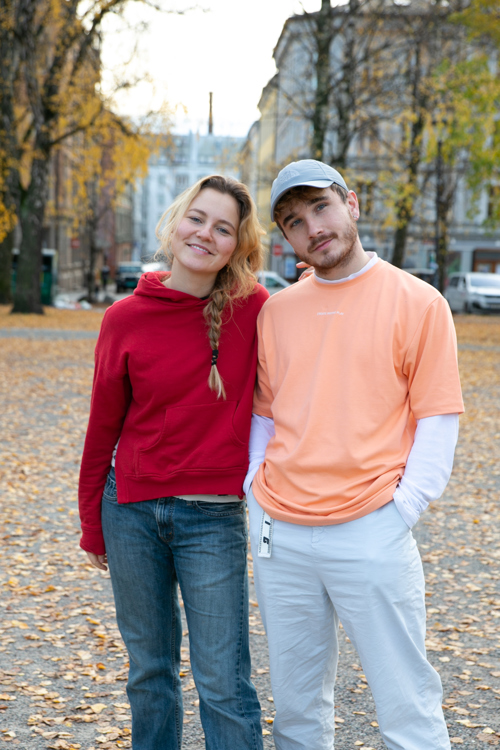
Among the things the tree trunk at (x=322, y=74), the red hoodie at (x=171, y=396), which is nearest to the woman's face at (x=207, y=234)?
the red hoodie at (x=171, y=396)

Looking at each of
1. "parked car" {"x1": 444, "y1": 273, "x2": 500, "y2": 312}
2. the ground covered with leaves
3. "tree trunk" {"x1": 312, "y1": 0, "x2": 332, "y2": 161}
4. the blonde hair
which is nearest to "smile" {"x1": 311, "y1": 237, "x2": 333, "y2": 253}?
the blonde hair

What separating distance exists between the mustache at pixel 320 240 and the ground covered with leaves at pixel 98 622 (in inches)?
80.5

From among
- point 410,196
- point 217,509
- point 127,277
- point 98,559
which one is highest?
point 410,196

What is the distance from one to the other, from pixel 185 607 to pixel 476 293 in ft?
105

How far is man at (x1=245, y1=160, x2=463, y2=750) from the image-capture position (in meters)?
2.29

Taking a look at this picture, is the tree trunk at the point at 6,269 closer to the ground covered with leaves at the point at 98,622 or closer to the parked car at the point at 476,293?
the parked car at the point at 476,293

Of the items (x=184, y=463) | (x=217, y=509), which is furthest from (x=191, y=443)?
(x=217, y=509)

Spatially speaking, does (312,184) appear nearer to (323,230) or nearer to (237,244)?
(323,230)

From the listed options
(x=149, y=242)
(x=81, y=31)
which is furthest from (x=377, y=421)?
(x=149, y=242)

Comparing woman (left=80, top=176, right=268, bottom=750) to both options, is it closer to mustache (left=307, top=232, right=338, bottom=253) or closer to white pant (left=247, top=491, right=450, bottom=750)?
white pant (left=247, top=491, right=450, bottom=750)

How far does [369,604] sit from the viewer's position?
2314 mm

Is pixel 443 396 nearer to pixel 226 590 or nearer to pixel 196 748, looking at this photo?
pixel 226 590

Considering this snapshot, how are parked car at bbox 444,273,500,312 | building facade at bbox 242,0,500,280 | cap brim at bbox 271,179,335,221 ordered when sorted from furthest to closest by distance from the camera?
parked car at bbox 444,273,500,312 < building facade at bbox 242,0,500,280 < cap brim at bbox 271,179,335,221

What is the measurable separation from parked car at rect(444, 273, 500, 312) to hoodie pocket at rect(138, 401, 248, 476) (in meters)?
31.6
